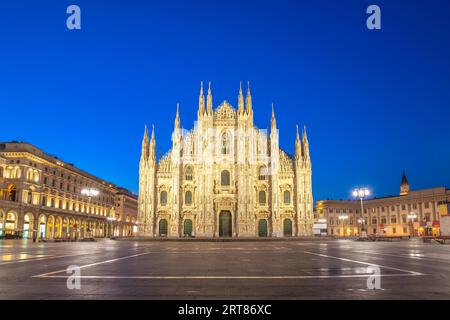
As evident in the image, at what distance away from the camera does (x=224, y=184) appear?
7019 centimetres

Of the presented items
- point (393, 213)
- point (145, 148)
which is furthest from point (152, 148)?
point (393, 213)

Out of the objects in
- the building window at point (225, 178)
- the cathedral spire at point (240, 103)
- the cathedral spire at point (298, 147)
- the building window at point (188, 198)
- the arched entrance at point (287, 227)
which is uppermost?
the cathedral spire at point (240, 103)

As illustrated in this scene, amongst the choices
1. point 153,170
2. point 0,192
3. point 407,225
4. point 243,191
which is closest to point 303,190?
point 243,191

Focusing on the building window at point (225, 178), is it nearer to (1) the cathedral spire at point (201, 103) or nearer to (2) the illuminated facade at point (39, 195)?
(1) the cathedral spire at point (201, 103)

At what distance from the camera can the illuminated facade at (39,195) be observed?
63.3 m

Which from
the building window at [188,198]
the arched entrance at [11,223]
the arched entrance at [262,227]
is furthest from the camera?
the building window at [188,198]

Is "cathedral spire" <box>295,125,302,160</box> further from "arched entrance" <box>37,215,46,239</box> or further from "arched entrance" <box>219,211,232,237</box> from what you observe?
"arched entrance" <box>37,215,46,239</box>

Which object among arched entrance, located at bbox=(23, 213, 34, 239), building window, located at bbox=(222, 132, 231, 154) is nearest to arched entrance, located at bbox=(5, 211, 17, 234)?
arched entrance, located at bbox=(23, 213, 34, 239)

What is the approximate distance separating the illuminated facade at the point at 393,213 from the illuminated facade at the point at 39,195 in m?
59.5

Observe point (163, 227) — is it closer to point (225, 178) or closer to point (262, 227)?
point (225, 178)

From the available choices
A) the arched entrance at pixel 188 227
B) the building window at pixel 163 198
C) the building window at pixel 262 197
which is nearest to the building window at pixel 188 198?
the arched entrance at pixel 188 227

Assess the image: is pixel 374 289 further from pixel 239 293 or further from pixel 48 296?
pixel 48 296

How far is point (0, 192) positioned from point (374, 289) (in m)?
67.2

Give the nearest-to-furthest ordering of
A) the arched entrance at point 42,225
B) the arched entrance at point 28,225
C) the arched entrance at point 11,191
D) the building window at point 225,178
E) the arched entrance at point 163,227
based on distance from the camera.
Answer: the arched entrance at point 11,191, the arched entrance at point 28,225, the arched entrance at point 163,227, the arched entrance at point 42,225, the building window at point 225,178
